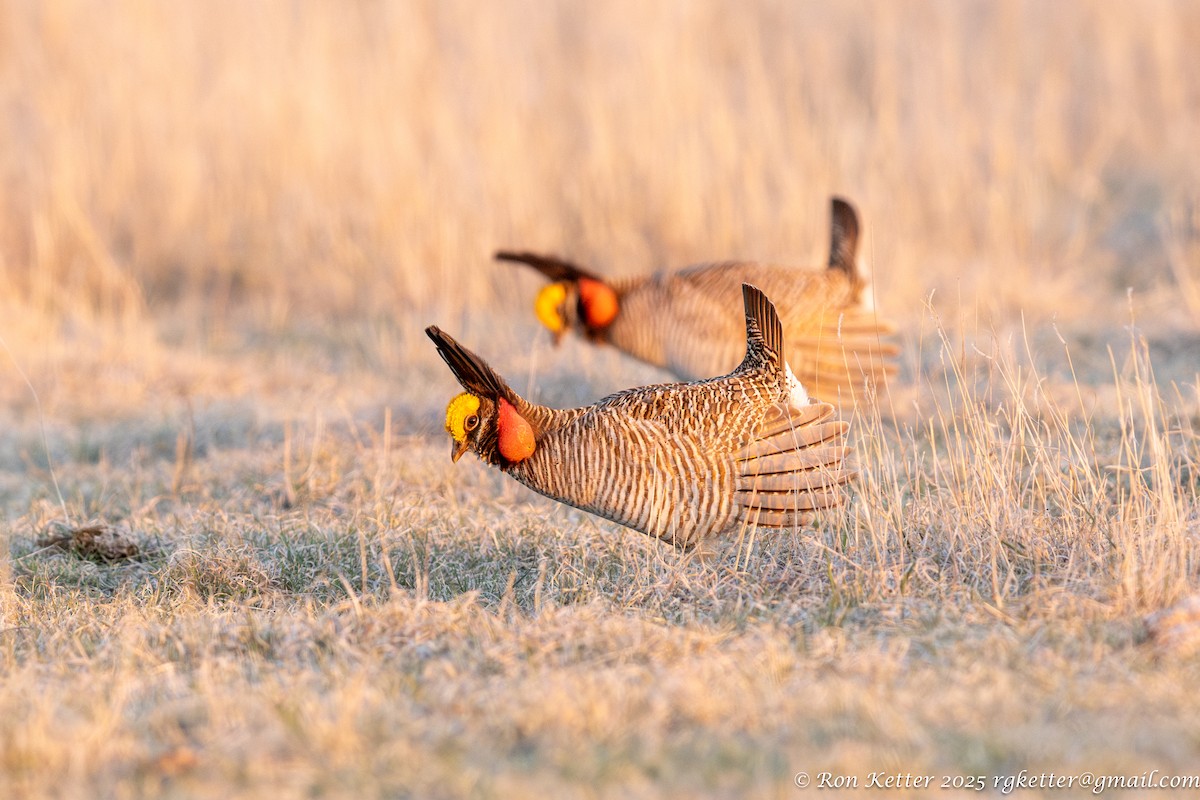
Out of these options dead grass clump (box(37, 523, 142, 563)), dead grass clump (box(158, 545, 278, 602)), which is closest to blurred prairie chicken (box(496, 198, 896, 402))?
dead grass clump (box(158, 545, 278, 602))

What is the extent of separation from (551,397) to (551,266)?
0.62 m

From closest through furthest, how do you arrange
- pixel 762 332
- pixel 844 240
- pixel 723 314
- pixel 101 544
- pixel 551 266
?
pixel 762 332 → pixel 101 544 → pixel 723 314 → pixel 844 240 → pixel 551 266

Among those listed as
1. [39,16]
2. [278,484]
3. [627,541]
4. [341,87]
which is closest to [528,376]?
[278,484]

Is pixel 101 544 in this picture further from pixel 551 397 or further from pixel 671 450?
pixel 551 397

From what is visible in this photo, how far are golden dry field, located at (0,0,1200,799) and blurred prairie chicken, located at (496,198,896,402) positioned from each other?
1.17 feet

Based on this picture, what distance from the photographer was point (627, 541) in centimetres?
430

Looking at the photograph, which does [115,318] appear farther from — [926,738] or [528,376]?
[926,738]

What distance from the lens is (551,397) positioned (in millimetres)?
6703

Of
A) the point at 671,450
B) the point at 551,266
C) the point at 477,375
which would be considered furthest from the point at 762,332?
the point at 551,266

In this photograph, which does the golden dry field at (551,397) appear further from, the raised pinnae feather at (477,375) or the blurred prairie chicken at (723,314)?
the raised pinnae feather at (477,375)

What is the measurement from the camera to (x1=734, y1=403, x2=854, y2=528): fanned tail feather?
397cm

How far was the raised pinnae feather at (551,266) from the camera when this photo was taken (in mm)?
6441

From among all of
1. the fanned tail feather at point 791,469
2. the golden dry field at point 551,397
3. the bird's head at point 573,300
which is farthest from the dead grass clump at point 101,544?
the bird's head at point 573,300

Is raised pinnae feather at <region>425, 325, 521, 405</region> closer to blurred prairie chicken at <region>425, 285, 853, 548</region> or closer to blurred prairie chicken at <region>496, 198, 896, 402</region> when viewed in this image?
blurred prairie chicken at <region>425, 285, 853, 548</region>
